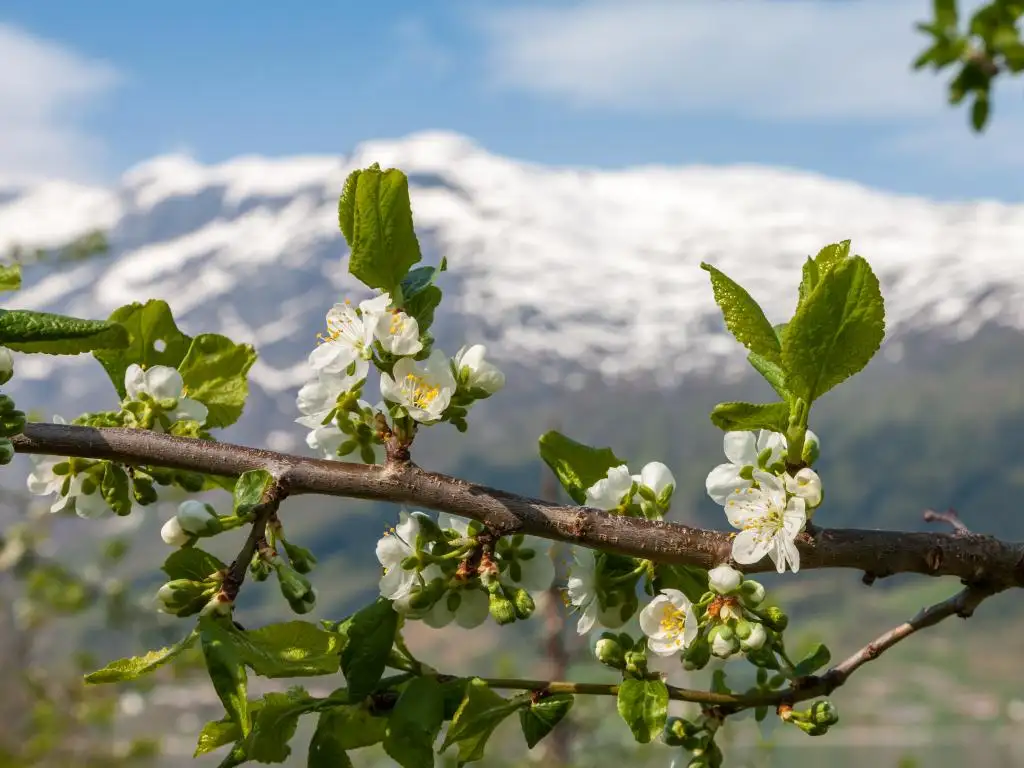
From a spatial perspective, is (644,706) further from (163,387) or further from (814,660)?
(163,387)

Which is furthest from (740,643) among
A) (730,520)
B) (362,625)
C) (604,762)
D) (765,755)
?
(604,762)

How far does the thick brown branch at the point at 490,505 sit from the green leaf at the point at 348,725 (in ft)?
1.15

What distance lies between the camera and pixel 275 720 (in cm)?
162

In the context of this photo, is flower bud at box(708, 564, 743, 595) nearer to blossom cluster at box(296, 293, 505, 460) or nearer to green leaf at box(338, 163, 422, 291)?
blossom cluster at box(296, 293, 505, 460)

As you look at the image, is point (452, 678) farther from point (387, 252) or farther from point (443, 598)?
point (387, 252)

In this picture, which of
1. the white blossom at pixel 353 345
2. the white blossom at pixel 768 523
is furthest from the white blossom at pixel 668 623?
the white blossom at pixel 353 345

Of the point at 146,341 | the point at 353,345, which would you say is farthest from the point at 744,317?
the point at 146,341

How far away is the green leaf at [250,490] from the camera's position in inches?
55.3

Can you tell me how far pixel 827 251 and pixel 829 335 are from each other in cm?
15

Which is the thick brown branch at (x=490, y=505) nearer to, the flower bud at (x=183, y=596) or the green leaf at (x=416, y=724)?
the flower bud at (x=183, y=596)

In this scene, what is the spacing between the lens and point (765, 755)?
7914mm

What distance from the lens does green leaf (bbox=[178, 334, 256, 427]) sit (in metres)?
1.90

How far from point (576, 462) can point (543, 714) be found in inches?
16.6

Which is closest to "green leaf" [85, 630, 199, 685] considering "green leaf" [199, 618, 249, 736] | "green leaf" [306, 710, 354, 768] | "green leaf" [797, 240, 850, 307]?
"green leaf" [199, 618, 249, 736]
